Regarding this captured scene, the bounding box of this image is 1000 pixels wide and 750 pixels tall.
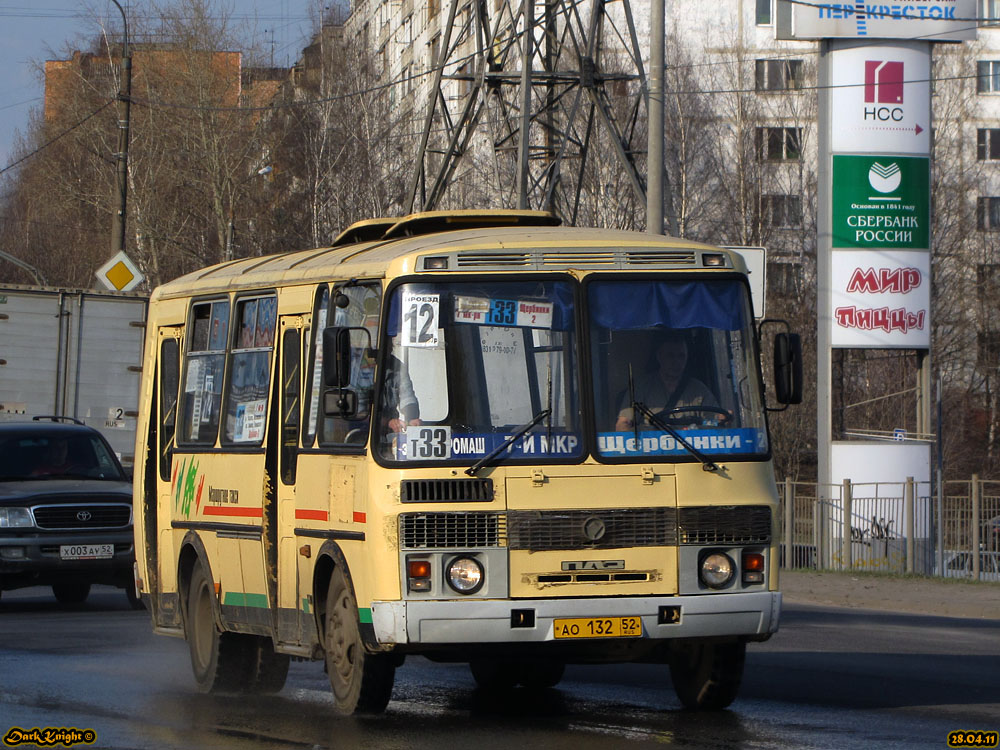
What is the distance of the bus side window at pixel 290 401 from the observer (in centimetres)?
1041

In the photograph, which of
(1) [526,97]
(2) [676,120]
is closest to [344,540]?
(1) [526,97]

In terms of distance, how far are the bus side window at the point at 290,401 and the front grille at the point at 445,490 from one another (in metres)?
1.56

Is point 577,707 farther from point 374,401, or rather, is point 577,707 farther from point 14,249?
point 14,249

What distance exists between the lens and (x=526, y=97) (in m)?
27.5

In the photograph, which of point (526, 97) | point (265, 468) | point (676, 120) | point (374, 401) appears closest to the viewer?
point (374, 401)

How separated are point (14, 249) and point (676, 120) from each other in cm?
3448

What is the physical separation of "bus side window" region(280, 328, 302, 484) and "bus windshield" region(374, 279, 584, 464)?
1346 mm

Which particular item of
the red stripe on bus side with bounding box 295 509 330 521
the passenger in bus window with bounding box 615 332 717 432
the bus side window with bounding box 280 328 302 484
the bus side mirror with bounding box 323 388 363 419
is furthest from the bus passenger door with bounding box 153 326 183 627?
the passenger in bus window with bounding box 615 332 717 432

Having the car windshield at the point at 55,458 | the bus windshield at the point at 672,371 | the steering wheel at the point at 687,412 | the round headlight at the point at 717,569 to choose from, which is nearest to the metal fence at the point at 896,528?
the car windshield at the point at 55,458

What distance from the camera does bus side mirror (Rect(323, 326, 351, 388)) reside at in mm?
9078

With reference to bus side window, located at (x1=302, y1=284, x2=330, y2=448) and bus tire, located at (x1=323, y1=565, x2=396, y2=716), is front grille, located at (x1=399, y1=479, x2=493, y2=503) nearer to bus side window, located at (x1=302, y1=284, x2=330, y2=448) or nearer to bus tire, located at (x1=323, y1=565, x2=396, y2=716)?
bus tire, located at (x1=323, y1=565, x2=396, y2=716)

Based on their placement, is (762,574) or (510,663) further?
(510,663)

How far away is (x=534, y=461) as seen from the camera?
9055 millimetres

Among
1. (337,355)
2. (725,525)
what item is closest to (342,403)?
(337,355)
